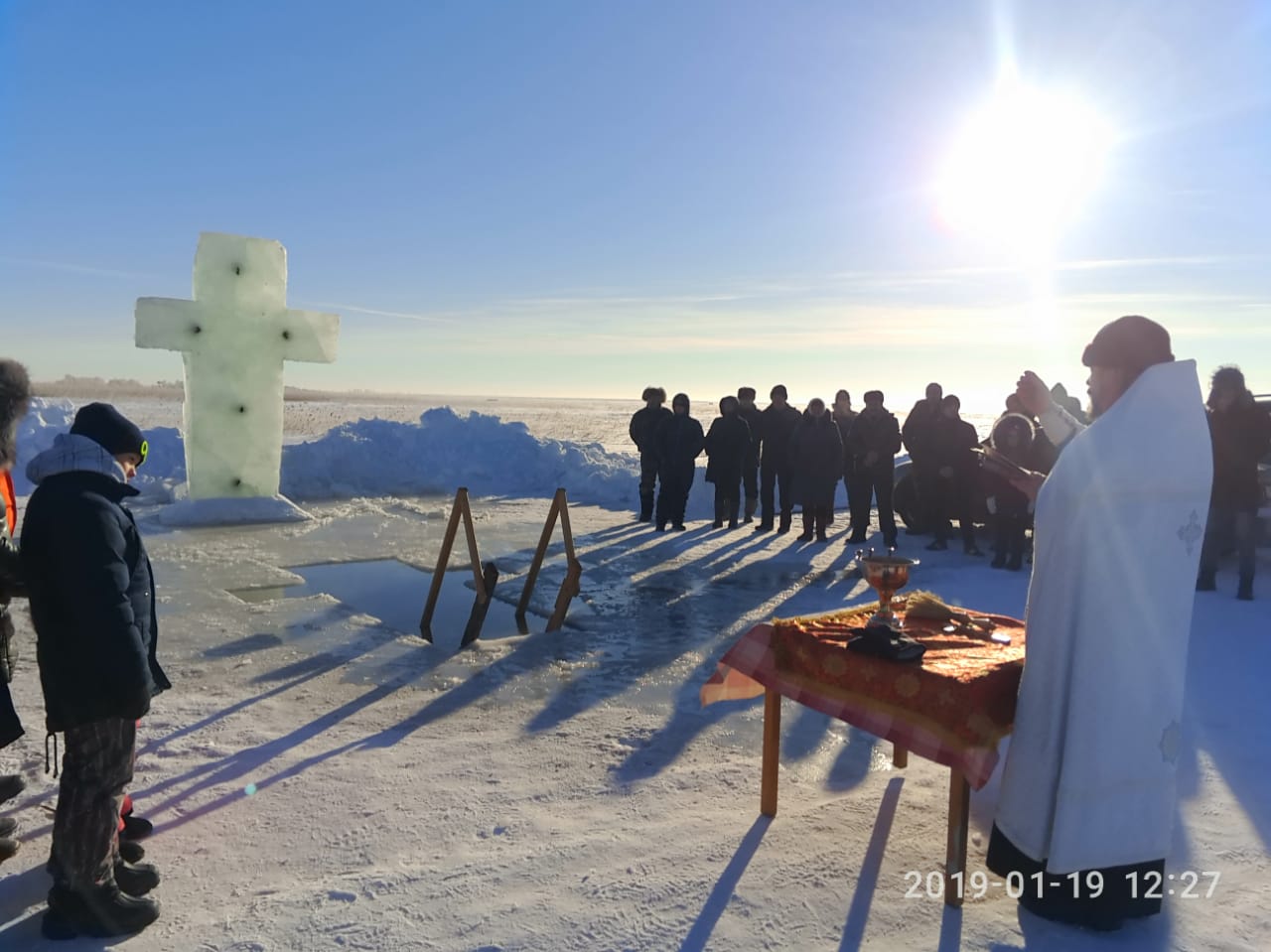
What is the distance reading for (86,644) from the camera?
291 centimetres

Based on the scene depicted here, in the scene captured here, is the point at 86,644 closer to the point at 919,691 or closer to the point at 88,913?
the point at 88,913

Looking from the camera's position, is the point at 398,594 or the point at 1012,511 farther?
the point at 1012,511

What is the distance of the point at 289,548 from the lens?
1055 cm

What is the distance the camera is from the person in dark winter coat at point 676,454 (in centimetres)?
1206

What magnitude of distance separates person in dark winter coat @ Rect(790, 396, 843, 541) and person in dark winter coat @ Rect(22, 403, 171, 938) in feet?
28.7

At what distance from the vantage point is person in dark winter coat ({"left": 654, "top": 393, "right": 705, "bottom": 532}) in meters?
12.1

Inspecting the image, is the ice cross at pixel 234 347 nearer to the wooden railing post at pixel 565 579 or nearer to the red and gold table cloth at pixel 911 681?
the wooden railing post at pixel 565 579

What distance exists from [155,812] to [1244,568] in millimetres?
8390

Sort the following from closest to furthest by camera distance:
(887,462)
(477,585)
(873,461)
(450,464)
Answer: (477,585) < (873,461) < (887,462) < (450,464)

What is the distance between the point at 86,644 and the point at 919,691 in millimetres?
2776

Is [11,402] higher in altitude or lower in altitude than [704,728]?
higher

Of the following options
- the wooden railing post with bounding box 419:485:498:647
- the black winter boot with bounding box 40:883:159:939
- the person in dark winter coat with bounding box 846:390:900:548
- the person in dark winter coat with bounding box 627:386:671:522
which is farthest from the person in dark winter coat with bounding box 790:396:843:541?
the black winter boot with bounding box 40:883:159:939

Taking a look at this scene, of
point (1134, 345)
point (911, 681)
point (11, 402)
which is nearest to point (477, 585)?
point (11, 402)

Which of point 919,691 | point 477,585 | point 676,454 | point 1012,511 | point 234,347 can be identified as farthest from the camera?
point 676,454
